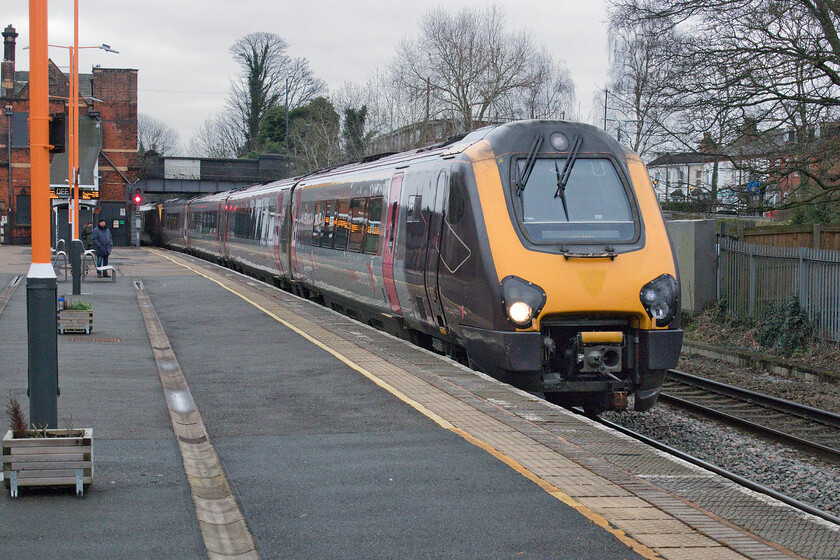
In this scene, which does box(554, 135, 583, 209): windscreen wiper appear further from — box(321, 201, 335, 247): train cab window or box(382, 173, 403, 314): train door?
box(321, 201, 335, 247): train cab window

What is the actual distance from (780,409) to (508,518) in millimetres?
7849

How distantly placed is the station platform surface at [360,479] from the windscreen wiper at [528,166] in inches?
79.0

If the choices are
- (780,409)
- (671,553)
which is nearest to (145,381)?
(671,553)

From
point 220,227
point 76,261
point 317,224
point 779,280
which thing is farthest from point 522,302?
point 220,227

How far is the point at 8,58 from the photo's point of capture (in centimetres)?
6122

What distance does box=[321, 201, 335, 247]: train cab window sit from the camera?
17.8 meters

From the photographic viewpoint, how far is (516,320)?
30.6 feet

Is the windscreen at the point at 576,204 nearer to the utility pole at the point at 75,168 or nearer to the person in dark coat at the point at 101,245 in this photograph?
the utility pole at the point at 75,168

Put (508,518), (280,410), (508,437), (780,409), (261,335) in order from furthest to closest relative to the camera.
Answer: (261,335)
(780,409)
(280,410)
(508,437)
(508,518)

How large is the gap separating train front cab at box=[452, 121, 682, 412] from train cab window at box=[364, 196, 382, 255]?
4193mm

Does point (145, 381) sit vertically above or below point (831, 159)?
below

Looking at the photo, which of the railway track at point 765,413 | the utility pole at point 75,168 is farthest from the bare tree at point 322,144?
the railway track at point 765,413

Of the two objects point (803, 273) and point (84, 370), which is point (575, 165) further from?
point (803, 273)

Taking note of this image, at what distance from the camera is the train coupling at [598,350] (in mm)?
9430
